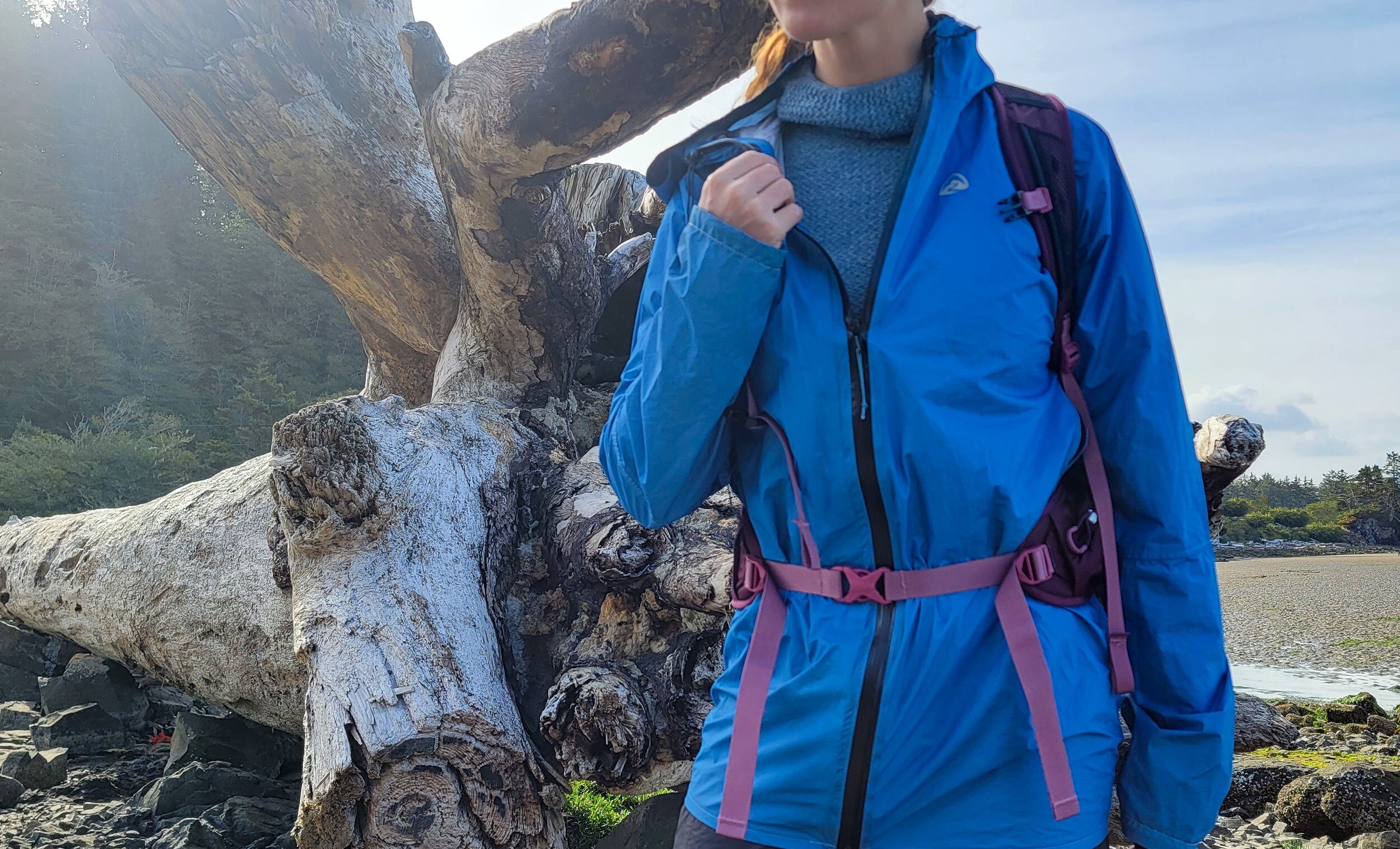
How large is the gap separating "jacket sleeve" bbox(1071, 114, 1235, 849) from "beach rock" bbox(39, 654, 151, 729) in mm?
5572

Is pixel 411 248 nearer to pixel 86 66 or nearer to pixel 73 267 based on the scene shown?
pixel 73 267

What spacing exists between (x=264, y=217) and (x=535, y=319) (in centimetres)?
185

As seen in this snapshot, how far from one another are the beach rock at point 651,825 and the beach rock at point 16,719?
3.54 metres

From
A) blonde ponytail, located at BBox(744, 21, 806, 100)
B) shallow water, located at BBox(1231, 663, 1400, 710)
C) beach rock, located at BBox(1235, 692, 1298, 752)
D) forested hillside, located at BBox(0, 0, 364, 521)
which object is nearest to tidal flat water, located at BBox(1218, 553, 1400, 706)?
shallow water, located at BBox(1231, 663, 1400, 710)

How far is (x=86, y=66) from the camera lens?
1035 inches

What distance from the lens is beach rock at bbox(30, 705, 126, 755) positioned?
15.6 feet

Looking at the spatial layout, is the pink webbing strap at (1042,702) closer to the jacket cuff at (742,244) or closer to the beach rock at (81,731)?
the jacket cuff at (742,244)

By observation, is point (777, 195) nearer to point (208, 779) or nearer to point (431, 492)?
point (431, 492)

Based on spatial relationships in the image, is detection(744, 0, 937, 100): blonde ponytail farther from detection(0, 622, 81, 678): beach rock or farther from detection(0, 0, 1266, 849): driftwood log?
detection(0, 622, 81, 678): beach rock

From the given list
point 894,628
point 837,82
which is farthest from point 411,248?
point 894,628

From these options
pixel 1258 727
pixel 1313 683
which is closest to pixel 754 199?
pixel 1258 727

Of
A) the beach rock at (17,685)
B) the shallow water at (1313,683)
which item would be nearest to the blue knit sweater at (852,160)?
the beach rock at (17,685)

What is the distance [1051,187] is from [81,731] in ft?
18.2

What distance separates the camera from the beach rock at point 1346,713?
5.86 meters
